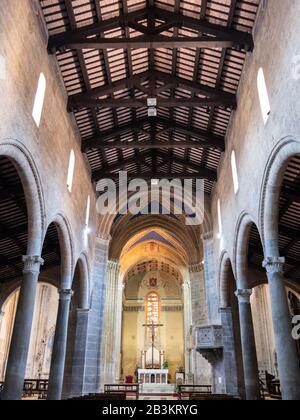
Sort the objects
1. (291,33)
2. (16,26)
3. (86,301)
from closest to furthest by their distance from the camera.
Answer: (291,33) < (16,26) < (86,301)

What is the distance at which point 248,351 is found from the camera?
15.2 m

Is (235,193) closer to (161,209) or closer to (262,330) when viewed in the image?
(161,209)

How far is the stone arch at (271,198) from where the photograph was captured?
1085 cm

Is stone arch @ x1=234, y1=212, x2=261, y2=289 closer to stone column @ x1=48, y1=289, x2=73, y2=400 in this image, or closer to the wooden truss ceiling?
the wooden truss ceiling

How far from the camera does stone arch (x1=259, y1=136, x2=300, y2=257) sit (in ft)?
35.6

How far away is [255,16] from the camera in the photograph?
40.5 ft

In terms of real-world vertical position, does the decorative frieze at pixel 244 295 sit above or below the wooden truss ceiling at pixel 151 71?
below

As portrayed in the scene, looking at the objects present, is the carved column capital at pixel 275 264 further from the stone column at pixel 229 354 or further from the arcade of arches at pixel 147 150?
the stone column at pixel 229 354

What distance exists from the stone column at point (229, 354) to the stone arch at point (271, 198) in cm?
900

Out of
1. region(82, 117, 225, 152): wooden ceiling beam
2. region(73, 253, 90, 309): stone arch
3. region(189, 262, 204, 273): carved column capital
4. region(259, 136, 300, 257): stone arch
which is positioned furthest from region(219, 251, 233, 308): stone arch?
region(189, 262, 204, 273): carved column capital

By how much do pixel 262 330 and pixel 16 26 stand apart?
93.7 feet

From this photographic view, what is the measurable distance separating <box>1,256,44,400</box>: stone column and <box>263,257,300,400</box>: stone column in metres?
7.42

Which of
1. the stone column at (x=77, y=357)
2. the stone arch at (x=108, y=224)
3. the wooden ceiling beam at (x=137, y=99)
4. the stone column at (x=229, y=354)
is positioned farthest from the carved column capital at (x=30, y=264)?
the stone column at (x=229, y=354)
